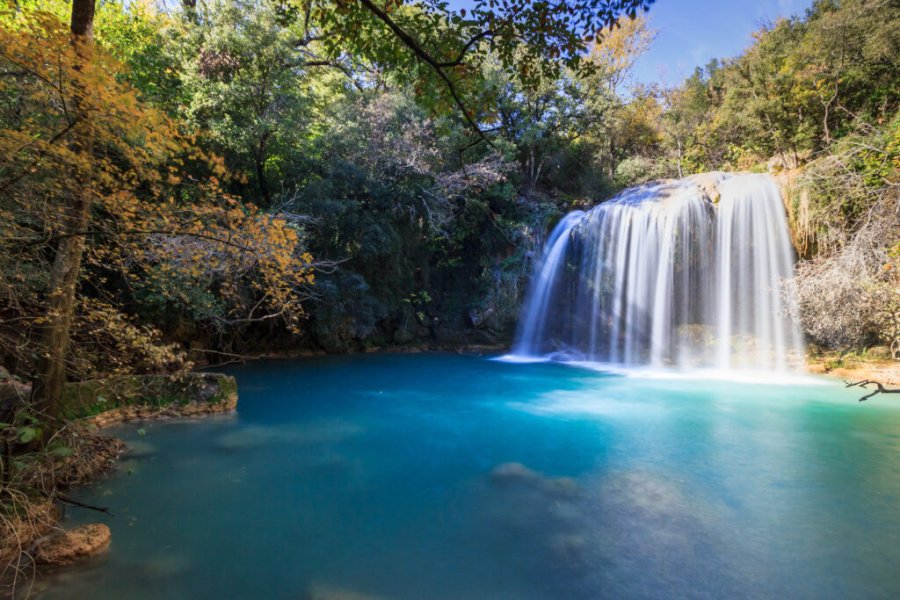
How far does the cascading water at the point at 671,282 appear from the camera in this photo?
39.9 ft

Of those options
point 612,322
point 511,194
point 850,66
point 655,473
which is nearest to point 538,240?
point 511,194

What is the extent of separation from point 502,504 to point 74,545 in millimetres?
3610

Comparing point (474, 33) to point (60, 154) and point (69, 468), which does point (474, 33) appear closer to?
point (60, 154)

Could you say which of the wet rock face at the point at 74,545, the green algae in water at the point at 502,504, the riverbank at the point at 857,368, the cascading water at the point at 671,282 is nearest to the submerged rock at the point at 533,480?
the green algae in water at the point at 502,504

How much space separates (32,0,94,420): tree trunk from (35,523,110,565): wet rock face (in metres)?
0.96

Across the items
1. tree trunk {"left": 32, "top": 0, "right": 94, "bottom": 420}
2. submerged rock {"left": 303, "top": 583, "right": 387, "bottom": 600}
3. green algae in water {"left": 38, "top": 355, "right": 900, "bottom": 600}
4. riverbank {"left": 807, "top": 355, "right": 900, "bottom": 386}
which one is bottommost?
submerged rock {"left": 303, "top": 583, "right": 387, "bottom": 600}

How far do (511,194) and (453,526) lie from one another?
1326 cm

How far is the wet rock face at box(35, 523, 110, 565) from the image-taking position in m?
3.27

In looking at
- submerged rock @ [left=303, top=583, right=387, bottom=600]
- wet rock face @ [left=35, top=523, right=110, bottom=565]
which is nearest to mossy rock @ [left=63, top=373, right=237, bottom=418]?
wet rock face @ [left=35, top=523, right=110, bottom=565]

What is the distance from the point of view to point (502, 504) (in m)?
4.64

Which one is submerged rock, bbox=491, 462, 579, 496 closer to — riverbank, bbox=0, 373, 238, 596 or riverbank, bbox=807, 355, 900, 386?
riverbank, bbox=0, 373, 238, 596

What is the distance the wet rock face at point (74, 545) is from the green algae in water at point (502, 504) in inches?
5.0

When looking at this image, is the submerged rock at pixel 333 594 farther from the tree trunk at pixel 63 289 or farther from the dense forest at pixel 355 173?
the tree trunk at pixel 63 289

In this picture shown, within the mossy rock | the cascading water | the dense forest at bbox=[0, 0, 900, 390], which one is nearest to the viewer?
the mossy rock
